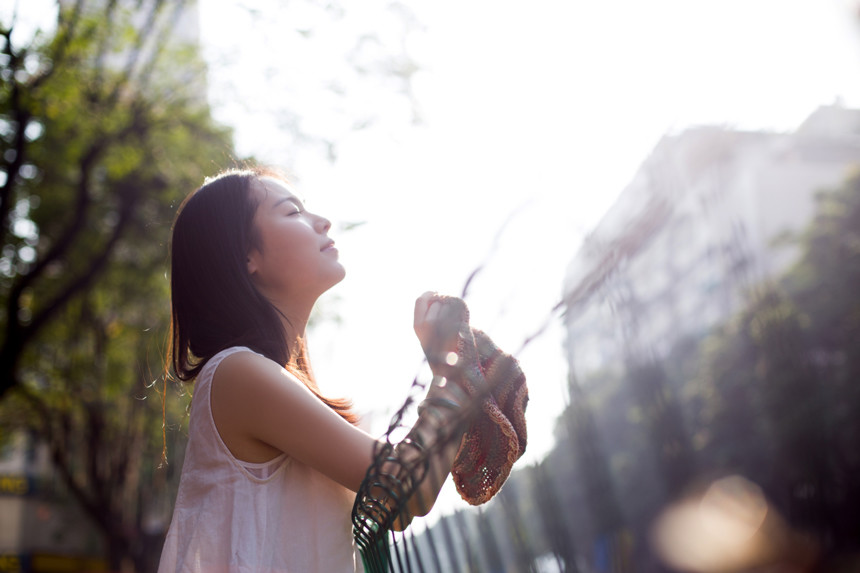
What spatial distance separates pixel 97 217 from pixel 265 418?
10843mm

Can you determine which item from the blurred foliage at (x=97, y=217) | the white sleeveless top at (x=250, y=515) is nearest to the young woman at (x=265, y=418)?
the white sleeveless top at (x=250, y=515)

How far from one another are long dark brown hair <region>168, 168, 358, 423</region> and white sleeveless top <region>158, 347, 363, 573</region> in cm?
21

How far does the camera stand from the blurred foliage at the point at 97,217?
7.71 m

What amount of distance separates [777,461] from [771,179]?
11.4 metres

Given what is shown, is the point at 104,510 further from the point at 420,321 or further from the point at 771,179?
the point at 771,179

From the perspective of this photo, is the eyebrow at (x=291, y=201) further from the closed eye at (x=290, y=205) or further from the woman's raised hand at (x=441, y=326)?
the woman's raised hand at (x=441, y=326)

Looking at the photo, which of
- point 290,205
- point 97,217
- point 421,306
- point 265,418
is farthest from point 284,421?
point 97,217

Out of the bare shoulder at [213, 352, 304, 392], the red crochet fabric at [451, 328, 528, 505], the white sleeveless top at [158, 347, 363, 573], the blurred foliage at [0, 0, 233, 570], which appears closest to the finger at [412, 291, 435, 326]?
the red crochet fabric at [451, 328, 528, 505]

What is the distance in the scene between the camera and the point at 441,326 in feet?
3.32

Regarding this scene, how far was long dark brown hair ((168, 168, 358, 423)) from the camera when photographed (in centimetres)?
176

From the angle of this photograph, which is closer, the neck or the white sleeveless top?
the white sleeveless top

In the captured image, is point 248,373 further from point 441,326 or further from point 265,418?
point 441,326

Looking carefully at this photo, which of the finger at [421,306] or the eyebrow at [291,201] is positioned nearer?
the finger at [421,306]

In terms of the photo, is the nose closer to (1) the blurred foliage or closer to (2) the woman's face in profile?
(2) the woman's face in profile
